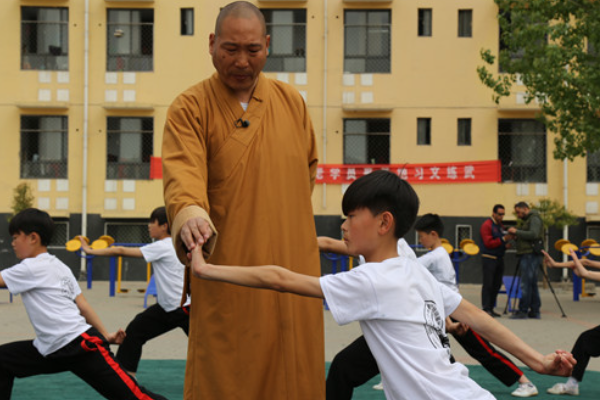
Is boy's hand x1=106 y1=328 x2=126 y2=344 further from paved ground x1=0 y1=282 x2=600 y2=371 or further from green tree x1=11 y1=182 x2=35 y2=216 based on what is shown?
green tree x1=11 y1=182 x2=35 y2=216

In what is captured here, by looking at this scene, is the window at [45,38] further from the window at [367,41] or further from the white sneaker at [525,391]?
the white sneaker at [525,391]

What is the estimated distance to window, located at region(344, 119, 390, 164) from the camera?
25.6 metres

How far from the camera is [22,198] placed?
2423 centimetres

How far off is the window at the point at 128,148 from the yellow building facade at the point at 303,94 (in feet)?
0.10

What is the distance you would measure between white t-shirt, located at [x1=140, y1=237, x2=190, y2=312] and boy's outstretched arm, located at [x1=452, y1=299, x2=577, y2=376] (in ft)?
14.2

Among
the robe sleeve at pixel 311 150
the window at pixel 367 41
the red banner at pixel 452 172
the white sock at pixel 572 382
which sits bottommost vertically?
the white sock at pixel 572 382

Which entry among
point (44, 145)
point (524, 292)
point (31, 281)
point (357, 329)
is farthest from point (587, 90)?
point (44, 145)

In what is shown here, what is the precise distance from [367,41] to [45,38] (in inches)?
366

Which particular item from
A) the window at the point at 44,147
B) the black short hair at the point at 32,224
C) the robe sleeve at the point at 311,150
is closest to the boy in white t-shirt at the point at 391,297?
the robe sleeve at the point at 311,150

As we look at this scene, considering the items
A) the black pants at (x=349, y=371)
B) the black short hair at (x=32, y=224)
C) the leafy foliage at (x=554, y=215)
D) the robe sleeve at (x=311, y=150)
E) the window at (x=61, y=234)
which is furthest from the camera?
the window at (x=61, y=234)

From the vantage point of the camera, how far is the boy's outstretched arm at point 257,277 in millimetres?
3035

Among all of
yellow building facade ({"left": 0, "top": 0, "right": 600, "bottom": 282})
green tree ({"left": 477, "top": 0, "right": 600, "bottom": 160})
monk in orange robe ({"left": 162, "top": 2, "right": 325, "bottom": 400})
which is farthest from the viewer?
yellow building facade ({"left": 0, "top": 0, "right": 600, "bottom": 282})

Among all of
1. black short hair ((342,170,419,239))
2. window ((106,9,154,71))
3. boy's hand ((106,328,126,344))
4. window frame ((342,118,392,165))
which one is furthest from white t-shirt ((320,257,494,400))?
window ((106,9,154,71))

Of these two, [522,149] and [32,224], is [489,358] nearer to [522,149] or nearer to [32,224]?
[32,224]
